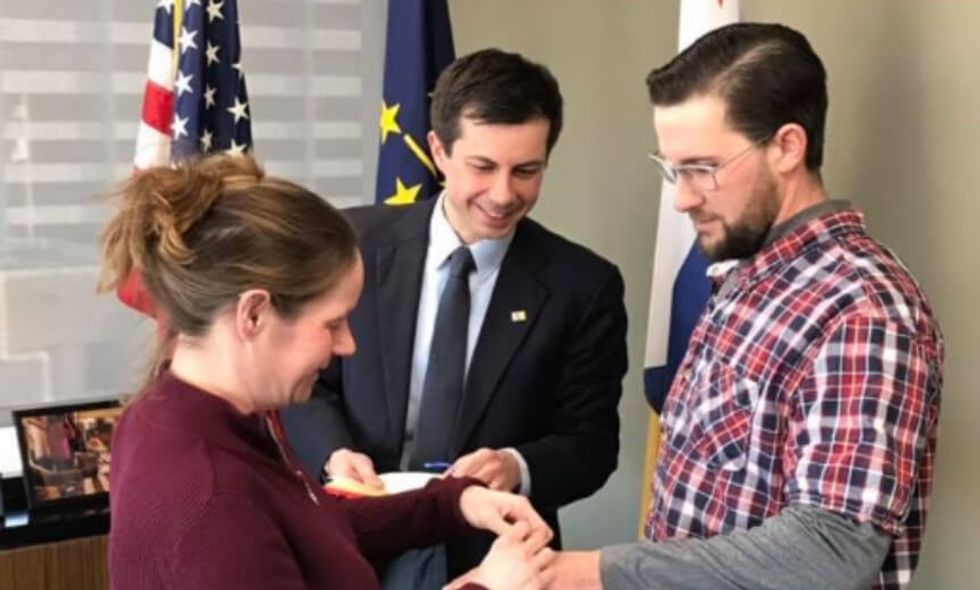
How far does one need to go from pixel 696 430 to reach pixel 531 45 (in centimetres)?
194

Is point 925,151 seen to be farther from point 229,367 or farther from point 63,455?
point 63,455

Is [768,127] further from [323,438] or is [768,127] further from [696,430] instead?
[323,438]

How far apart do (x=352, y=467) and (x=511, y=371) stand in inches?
13.6

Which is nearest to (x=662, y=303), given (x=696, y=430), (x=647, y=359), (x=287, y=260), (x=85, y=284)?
(x=647, y=359)

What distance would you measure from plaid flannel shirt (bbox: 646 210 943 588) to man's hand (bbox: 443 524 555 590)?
0.68 feet

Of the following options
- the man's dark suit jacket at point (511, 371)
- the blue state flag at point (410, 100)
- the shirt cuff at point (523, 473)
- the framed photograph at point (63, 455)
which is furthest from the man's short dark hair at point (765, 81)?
the framed photograph at point (63, 455)

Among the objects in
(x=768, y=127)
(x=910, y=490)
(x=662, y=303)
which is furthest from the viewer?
(x=662, y=303)

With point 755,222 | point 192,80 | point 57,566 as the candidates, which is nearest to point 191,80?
point 192,80

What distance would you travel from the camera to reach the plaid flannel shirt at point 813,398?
1.26 m

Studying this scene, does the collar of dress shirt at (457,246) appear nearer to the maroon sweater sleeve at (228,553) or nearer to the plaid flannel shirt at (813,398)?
the plaid flannel shirt at (813,398)

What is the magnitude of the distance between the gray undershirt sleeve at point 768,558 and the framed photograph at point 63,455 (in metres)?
1.65

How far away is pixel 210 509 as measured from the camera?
1063mm

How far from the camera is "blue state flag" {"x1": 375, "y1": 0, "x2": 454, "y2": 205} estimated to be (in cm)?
278

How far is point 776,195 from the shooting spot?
1.48m
